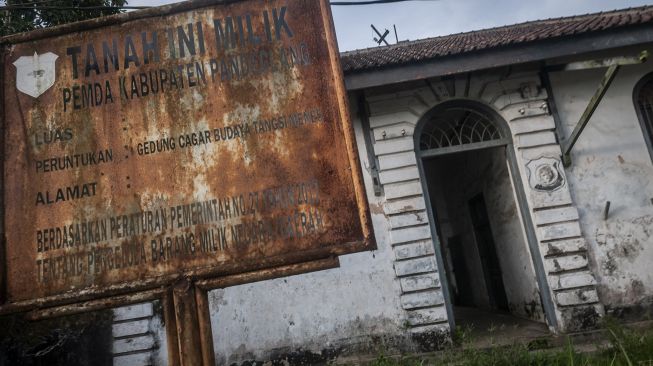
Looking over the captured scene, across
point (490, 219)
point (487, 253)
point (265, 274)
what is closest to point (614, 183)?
point (490, 219)

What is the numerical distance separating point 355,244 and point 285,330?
4.84 m

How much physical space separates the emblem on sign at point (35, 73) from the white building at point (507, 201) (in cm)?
Answer: 463

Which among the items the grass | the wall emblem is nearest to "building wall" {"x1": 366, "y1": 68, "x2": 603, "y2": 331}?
the wall emblem

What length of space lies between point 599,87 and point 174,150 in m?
6.21

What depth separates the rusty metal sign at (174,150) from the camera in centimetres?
165

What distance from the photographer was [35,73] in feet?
5.96

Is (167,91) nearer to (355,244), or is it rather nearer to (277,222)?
(277,222)

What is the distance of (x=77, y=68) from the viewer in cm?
183

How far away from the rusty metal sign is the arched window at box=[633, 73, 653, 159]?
690 cm

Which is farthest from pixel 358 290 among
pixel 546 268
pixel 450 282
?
pixel 450 282

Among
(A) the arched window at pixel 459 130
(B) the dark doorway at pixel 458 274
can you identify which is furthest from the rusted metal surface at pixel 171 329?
(B) the dark doorway at pixel 458 274

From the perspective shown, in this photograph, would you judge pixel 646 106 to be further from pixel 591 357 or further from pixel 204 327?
pixel 204 327

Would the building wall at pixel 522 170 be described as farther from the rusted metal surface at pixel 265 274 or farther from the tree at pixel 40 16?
the tree at pixel 40 16

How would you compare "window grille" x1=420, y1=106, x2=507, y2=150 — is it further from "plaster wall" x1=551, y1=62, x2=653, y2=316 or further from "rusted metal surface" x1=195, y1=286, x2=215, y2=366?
"rusted metal surface" x1=195, y1=286, x2=215, y2=366
